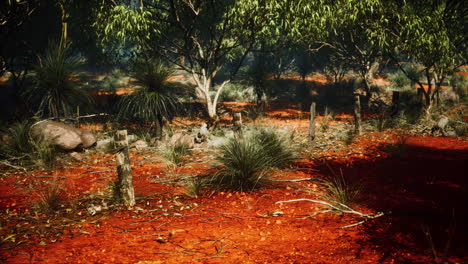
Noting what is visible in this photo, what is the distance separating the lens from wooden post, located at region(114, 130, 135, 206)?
14.3ft

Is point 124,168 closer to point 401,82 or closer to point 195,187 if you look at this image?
point 195,187

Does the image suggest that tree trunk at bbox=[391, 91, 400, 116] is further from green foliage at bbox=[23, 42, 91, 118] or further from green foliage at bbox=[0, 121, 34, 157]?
green foliage at bbox=[0, 121, 34, 157]

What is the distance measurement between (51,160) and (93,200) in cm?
298

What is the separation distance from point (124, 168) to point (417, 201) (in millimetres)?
4399

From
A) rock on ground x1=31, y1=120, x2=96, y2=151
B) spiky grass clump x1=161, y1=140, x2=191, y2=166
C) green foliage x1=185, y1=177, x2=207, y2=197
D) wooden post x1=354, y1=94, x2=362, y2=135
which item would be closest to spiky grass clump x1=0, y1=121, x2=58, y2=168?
rock on ground x1=31, y1=120, x2=96, y2=151

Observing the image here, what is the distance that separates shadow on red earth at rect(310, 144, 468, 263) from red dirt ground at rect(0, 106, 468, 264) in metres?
0.01

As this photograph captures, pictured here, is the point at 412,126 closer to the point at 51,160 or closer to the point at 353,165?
the point at 353,165

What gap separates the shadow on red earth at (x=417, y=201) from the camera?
2963 millimetres

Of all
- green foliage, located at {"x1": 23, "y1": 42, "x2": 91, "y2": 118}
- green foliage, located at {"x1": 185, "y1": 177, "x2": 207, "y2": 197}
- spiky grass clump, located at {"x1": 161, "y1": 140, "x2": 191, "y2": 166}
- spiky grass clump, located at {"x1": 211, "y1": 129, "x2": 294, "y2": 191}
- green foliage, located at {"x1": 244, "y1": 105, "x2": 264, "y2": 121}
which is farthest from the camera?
green foliage, located at {"x1": 244, "y1": 105, "x2": 264, "y2": 121}

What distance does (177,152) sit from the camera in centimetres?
766

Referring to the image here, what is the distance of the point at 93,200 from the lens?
4887 mm

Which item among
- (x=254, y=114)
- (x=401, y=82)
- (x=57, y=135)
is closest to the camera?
(x=57, y=135)

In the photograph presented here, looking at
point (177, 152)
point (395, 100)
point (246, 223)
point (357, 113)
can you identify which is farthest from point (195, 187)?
point (395, 100)

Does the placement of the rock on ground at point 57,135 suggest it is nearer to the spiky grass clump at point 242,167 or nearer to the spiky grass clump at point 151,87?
the spiky grass clump at point 151,87
